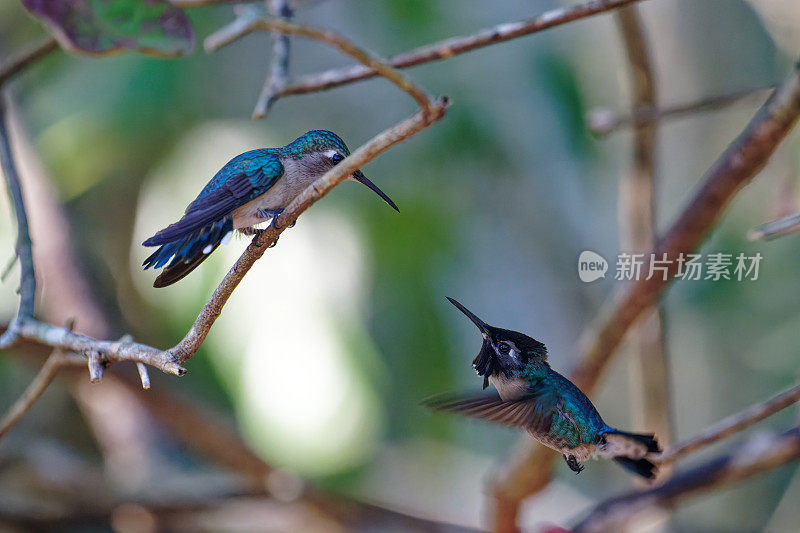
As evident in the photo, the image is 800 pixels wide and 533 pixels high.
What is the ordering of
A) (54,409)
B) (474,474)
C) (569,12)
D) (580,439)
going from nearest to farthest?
(580,439)
(569,12)
(54,409)
(474,474)

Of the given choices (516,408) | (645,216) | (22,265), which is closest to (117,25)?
(22,265)

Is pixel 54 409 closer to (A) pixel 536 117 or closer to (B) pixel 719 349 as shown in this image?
(A) pixel 536 117

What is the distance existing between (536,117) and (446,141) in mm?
887

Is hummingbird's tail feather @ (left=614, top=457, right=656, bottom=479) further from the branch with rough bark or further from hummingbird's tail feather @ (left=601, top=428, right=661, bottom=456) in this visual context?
the branch with rough bark

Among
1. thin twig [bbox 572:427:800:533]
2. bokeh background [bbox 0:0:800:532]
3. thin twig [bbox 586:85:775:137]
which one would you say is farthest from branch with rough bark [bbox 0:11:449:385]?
thin twig [bbox 572:427:800:533]

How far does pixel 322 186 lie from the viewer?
1.95 ft

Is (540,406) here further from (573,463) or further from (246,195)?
(246,195)

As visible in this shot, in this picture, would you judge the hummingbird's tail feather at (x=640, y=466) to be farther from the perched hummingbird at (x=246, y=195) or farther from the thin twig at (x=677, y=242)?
the thin twig at (x=677, y=242)

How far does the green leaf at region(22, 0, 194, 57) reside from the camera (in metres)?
1.04

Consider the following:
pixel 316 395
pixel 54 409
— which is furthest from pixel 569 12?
pixel 54 409

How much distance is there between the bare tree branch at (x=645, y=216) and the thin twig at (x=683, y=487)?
15 cm

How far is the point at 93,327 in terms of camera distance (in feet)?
9.52

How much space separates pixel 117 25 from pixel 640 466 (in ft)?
2.75

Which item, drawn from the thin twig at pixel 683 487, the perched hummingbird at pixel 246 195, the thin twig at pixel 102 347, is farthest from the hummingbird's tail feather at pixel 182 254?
the thin twig at pixel 683 487
